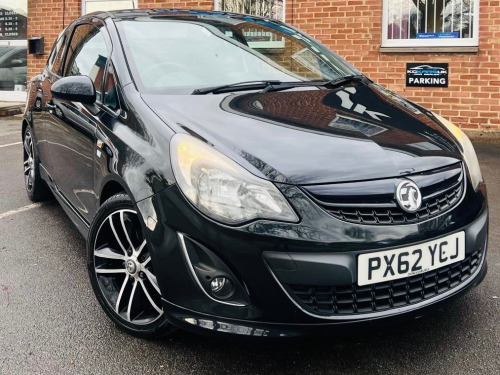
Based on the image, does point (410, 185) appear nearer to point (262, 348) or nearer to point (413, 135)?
point (413, 135)

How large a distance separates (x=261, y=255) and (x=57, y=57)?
310cm

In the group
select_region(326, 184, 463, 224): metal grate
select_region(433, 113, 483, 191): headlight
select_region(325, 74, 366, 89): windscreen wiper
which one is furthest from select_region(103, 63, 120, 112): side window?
select_region(433, 113, 483, 191): headlight

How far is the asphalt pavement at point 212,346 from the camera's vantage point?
2305mm

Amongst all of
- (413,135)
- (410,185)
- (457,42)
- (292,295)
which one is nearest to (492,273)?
(413,135)

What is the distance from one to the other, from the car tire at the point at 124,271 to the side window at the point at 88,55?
0.74 meters

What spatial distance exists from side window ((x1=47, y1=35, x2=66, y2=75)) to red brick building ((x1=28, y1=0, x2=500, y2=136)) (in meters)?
4.97

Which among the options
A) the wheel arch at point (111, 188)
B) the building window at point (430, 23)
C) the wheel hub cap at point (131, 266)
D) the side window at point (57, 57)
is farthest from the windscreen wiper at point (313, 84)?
the building window at point (430, 23)

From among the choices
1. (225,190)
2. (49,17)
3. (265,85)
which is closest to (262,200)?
(225,190)

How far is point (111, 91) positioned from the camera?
2875 mm

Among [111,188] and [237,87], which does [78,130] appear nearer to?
[111,188]

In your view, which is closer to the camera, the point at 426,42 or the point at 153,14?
the point at 153,14

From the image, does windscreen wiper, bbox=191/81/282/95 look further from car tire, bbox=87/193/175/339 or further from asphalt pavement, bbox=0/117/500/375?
asphalt pavement, bbox=0/117/500/375

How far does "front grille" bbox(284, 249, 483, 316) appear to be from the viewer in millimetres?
2061

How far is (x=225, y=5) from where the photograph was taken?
9.55 metres
